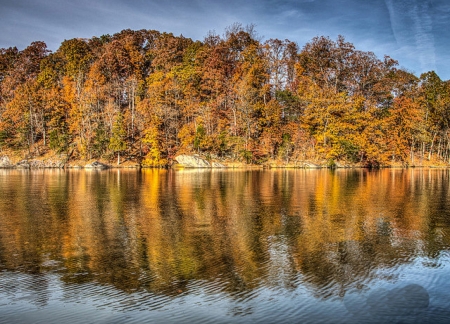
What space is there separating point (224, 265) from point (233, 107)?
2408 inches

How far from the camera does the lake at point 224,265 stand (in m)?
7.23

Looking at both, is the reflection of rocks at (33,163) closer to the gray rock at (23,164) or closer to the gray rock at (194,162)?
the gray rock at (23,164)

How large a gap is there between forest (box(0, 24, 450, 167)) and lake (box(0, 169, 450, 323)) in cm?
5090

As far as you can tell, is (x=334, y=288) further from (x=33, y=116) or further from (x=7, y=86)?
(x=7, y=86)

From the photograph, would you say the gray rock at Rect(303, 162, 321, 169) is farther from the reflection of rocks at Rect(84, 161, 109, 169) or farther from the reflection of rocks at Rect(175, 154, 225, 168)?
the reflection of rocks at Rect(84, 161, 109, 169)

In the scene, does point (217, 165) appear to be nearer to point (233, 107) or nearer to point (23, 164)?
point (233, 107)

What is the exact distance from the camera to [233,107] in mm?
69812

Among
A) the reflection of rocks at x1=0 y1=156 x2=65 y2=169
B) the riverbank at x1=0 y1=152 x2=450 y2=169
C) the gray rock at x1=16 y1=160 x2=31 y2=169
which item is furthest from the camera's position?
the reflection of rocks at x1=0 y1=156 x2=65 y2=169

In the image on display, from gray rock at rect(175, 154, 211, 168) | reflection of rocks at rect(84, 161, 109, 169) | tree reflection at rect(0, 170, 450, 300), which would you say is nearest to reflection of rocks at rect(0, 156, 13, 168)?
reflection of rocks at rect(84, 161, 109, 169)

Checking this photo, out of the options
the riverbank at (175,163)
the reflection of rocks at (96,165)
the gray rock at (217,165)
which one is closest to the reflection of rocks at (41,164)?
the riverbank at (175,163)

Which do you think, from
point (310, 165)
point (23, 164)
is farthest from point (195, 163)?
point (23, 164)

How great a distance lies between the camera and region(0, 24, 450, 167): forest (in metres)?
69.0

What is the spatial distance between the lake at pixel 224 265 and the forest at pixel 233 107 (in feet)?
167

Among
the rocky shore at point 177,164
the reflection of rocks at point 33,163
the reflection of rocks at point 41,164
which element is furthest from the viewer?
the reflection of rocks at point 41,164
